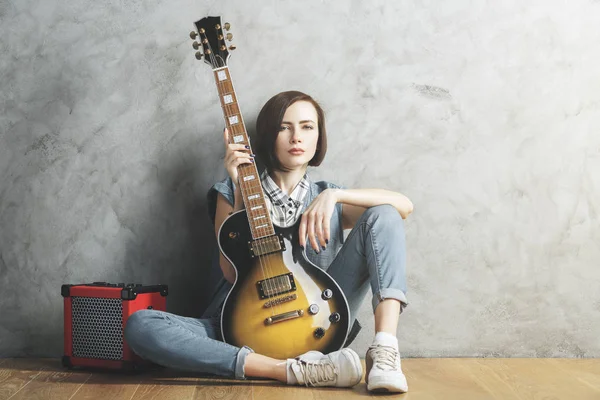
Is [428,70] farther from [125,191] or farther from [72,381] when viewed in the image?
[72,381]

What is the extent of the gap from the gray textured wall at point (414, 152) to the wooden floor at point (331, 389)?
0.20 m

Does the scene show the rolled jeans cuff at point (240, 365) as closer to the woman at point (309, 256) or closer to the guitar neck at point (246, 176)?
the woman at point (309, 256)

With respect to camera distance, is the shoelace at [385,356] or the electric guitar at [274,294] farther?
the electric guitar at [274,294]

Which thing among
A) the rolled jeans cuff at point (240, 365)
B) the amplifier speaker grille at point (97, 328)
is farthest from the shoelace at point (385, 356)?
the amplifier speaker grille at point (97, 328)

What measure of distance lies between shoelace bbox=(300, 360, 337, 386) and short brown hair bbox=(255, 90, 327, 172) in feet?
2.37

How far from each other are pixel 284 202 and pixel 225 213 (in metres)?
0.20

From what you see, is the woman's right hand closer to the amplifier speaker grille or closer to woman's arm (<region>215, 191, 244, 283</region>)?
woman's arm (<region>215, 191, 244, 283</region>)

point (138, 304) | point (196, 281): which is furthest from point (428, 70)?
point (138, 304)

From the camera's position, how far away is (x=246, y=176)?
2166mm

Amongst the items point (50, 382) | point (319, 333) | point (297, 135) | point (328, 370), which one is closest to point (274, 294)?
point (319, 333)

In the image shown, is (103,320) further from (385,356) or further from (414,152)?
(414,152)

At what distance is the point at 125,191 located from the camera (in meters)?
2.52

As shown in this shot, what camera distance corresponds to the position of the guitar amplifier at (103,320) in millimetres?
2152

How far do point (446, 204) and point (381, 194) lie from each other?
44 cm
